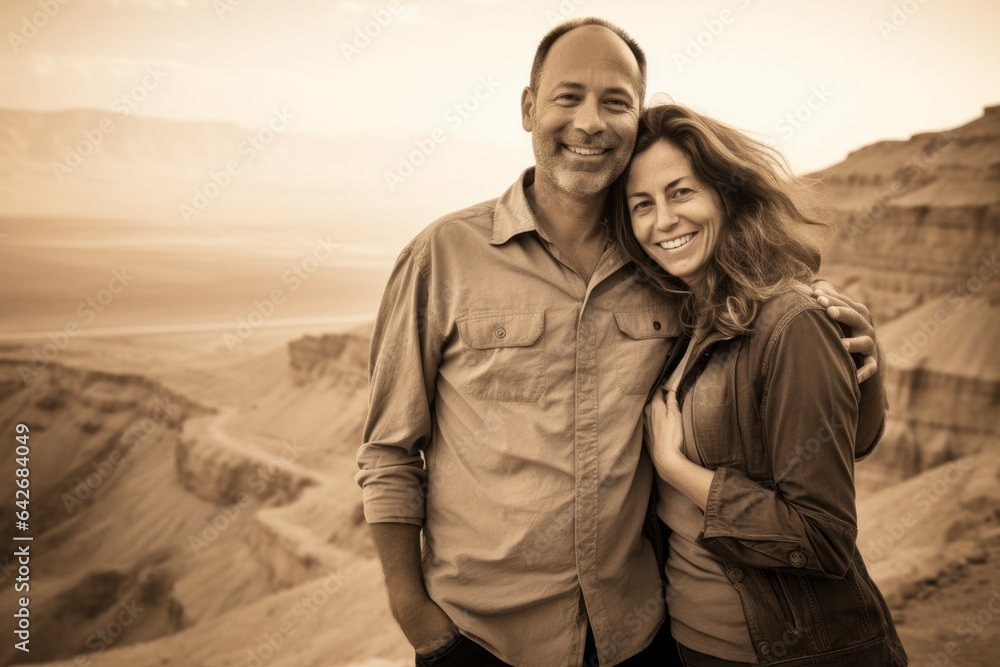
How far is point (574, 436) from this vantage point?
88.9 inches

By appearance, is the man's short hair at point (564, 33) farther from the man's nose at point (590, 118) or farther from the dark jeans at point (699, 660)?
the dark jeans at point (699, 660)

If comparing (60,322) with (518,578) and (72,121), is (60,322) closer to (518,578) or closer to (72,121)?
(72,121)

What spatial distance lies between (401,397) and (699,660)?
118cm

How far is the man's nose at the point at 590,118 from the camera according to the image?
232cm

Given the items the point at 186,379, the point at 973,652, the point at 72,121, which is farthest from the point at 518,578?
the point at 72,121

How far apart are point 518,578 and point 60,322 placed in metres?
31.8

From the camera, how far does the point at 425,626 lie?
232cm

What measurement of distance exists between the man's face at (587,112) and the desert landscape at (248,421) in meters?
4.48

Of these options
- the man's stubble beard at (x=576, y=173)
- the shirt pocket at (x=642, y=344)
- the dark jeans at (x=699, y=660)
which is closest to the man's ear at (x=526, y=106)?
the man's stubble beard at (x=576, y=173)

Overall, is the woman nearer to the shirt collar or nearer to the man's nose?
the man's nose

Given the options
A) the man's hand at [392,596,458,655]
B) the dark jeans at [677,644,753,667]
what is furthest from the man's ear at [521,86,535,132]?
the dark jeans at [677,644,753,667]

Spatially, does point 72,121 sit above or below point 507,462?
above

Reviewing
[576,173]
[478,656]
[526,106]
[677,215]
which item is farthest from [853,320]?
[478,656]

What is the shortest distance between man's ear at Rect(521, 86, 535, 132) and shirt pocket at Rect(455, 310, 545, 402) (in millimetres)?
706
